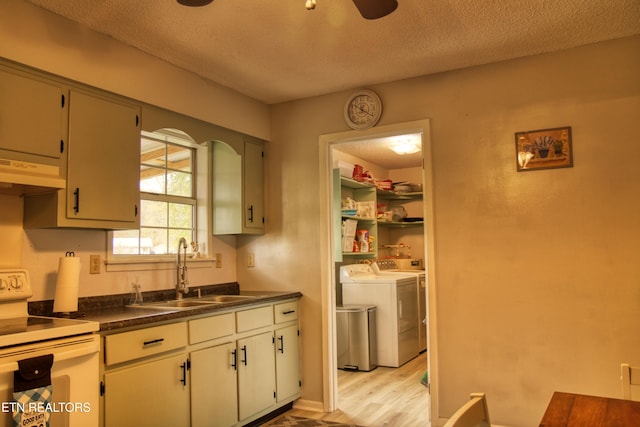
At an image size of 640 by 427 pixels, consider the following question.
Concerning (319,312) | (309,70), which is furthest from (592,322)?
(309,70)

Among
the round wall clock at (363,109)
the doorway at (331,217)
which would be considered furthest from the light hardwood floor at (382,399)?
the round wall clock at (363,109)

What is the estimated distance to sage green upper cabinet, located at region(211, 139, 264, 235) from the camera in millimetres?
3773

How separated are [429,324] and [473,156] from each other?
118cm

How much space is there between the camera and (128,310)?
2.78 m

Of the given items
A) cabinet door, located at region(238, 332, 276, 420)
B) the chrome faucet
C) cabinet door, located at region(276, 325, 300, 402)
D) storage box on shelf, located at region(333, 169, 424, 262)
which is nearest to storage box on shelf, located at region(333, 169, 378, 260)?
storage box on shelf, located at region(333, 169, 424, 262)

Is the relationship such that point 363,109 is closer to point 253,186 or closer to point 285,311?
point 253,186

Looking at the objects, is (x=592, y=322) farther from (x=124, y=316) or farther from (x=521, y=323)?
(x=124, y=316)

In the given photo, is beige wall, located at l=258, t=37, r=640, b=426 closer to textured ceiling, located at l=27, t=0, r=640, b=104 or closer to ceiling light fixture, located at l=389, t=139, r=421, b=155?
textured ceiling, located at l=27, t=0, r=640, b=104

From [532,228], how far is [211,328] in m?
2.09

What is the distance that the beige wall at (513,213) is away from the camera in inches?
111

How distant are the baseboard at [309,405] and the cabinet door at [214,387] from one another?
80 centimetres

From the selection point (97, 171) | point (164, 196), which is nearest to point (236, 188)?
point (164, 196)

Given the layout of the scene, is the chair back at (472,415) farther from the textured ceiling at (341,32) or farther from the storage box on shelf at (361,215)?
the storage box on shelf at (361,215)

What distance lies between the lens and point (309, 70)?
334 cm
